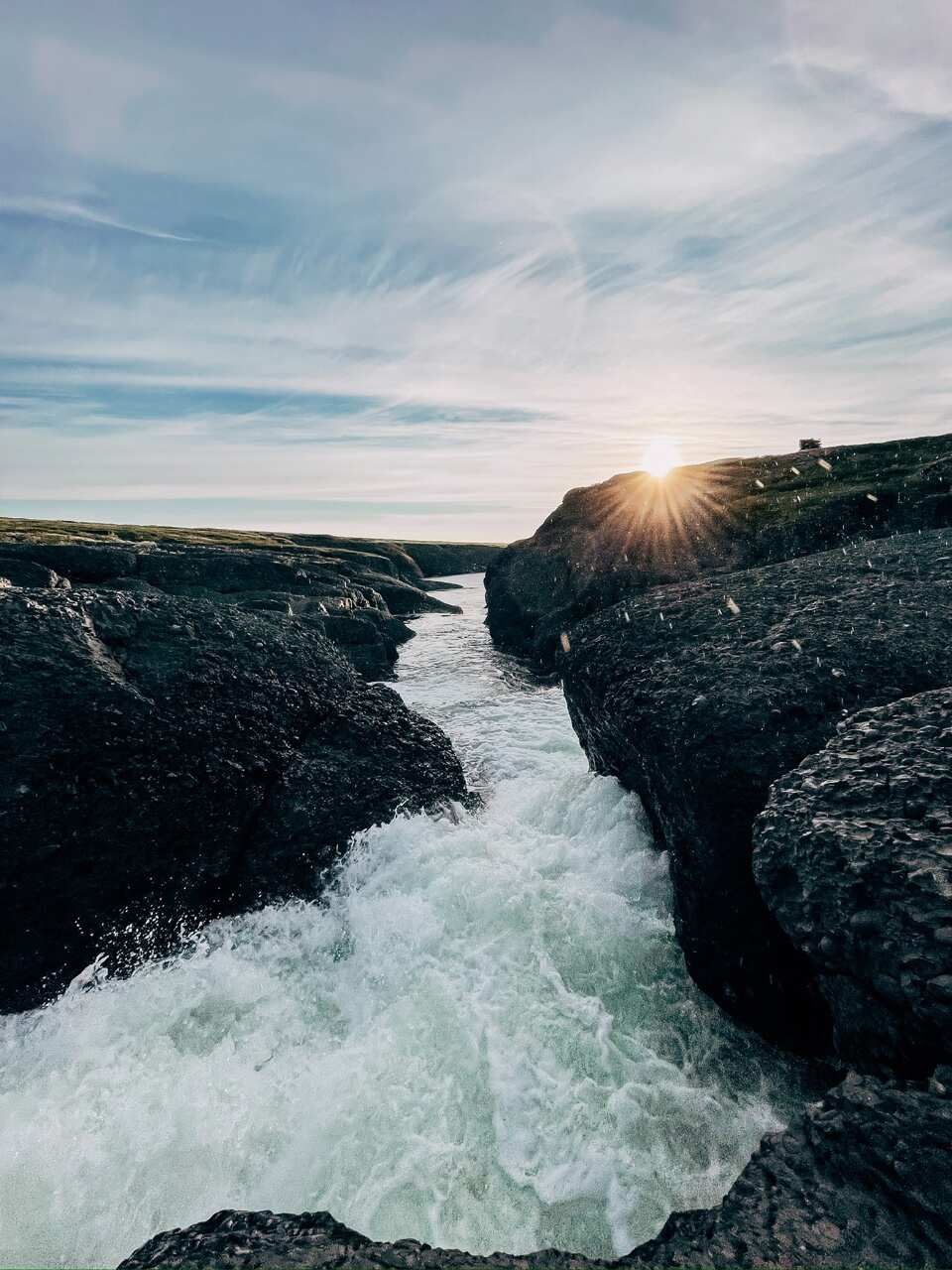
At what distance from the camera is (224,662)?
1138 centimetres

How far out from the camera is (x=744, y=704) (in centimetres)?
866

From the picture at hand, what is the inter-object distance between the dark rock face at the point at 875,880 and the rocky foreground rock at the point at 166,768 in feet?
23.6

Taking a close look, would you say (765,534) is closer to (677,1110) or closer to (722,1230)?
(677,1110)

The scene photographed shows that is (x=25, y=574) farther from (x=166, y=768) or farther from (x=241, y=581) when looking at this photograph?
(x=166, y=768)

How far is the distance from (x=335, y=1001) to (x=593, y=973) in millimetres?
3499

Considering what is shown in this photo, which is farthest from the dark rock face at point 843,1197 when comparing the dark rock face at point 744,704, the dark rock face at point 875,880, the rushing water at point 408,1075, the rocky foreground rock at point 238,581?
the rocky foreground rock at point 238,581

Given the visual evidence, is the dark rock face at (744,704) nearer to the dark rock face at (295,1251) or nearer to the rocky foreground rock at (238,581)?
the dark rock face at (295,1251)

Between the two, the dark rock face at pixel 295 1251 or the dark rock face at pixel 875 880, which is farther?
the dark rock face at pixel 875 880

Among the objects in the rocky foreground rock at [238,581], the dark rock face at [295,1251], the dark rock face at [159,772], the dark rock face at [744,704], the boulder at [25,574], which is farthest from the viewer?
the rocky foreground rock at [238,581]

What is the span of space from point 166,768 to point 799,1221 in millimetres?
9086

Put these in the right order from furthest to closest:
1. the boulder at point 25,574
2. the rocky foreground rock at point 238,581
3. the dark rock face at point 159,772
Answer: the rocky foreground rock at point 238,581
the boulder at point 25,574
the dark rock face at point 159,772

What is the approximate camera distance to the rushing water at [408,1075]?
591cm

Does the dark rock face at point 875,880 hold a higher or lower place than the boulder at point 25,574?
lower

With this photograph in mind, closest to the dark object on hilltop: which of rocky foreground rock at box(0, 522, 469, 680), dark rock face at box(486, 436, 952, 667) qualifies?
A: rocky foreground rock at box(0, 522, 469, 680)
